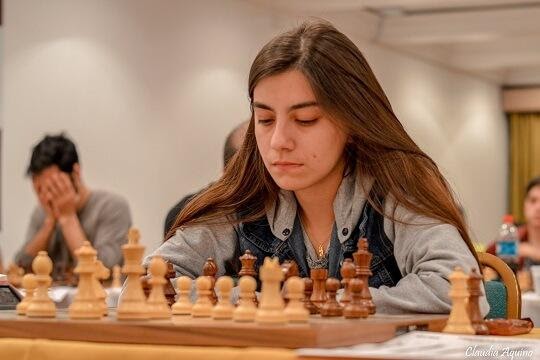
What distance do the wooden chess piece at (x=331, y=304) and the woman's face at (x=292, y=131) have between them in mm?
385

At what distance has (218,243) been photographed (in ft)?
7.94

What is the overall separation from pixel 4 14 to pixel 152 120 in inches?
62.5

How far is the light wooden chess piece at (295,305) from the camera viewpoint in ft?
5.26

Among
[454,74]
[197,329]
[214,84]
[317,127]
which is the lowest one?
[197,329]

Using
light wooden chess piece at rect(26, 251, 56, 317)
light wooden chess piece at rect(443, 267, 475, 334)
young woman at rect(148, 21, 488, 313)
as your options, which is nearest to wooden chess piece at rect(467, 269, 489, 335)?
light wooden chess piece at rect(443, 267, 475, 334)

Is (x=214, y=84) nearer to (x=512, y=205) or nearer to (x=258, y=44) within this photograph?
(x=258, y=44)

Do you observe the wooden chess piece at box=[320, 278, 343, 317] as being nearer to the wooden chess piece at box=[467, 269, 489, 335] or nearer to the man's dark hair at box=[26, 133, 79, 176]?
the wooden chess piece at box=[467, 269, 489, 335]

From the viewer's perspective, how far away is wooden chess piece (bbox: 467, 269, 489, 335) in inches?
72.3

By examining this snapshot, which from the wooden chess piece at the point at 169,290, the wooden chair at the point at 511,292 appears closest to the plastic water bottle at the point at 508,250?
the wooden chair at the point at 511,292

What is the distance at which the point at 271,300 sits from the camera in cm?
159

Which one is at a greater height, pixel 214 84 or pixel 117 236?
pixel 214 84

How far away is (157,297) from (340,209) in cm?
66

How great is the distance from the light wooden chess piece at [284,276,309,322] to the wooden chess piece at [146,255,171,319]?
7.5 inches

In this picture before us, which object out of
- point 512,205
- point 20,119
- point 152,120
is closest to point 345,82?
point 20,119
